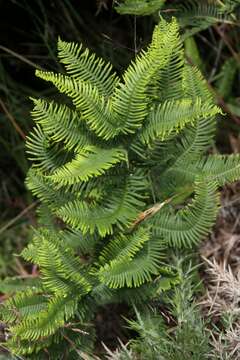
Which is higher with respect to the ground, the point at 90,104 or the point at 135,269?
the point at 90,104

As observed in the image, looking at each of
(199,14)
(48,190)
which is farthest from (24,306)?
(199,14)

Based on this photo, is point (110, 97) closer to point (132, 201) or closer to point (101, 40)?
point (132, 201)

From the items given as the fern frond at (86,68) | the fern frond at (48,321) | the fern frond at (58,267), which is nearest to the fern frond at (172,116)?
the fern frond at (86,68)

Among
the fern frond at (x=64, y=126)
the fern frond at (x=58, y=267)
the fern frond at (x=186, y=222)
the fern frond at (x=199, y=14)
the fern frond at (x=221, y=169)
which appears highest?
the fern frond at (x=199, y=14)

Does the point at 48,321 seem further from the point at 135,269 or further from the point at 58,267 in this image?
the point at 135,269

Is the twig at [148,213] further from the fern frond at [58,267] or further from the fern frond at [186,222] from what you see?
A: the fern frond at [58,267]

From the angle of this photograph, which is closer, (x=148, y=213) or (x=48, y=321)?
(x=48, y=321)

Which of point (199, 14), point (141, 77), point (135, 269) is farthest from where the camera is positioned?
point (199, 14)
